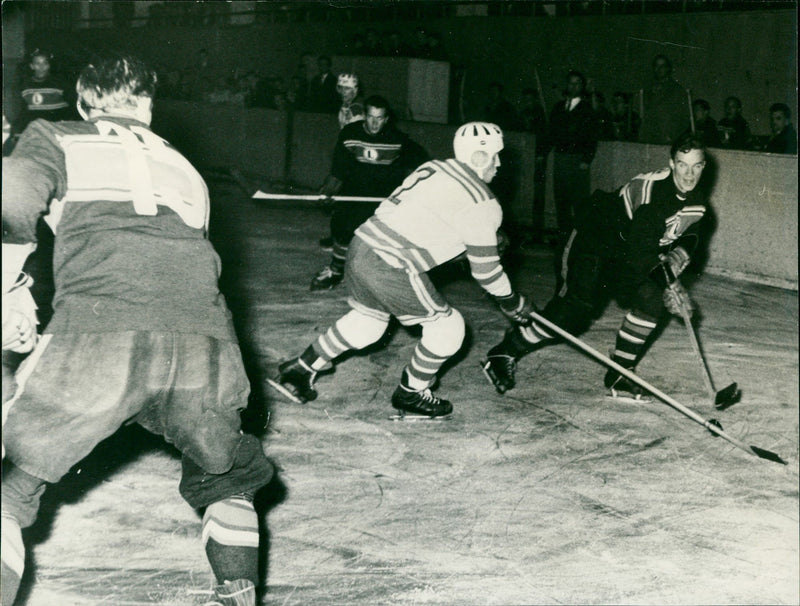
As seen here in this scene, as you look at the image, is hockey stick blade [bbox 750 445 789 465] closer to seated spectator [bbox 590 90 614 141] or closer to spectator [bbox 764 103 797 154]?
spectator [bbox 764 103 797 154]

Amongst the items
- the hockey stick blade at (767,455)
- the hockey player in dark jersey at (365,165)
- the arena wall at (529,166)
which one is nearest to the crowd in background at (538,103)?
the arena wall at (529,166)

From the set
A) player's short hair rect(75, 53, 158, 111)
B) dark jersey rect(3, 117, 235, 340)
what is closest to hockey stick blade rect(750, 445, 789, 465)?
dark jersey rect(3, 117, 235, 340)

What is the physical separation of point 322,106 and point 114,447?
10440mm

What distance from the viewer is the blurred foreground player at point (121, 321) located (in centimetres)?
256

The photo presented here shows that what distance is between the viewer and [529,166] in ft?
36.6

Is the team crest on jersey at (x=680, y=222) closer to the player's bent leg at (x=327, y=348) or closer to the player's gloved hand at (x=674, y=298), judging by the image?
the player's gloved hand at (x=674, y=298)

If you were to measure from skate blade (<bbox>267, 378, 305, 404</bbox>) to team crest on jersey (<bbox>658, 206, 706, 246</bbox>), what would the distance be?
2349mm

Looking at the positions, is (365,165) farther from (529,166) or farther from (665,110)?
(665,110)

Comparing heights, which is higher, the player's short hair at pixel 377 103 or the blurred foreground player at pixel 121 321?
the player's short hair at pixel 377 103

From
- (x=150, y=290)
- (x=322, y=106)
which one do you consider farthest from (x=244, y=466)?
(x=322, y=106)

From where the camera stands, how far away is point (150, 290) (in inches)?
107

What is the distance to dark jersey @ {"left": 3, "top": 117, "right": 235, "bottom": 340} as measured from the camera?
8.55 feet

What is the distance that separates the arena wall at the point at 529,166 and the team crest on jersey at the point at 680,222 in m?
3.79

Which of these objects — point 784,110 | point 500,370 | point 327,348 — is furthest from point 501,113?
point 327,348
